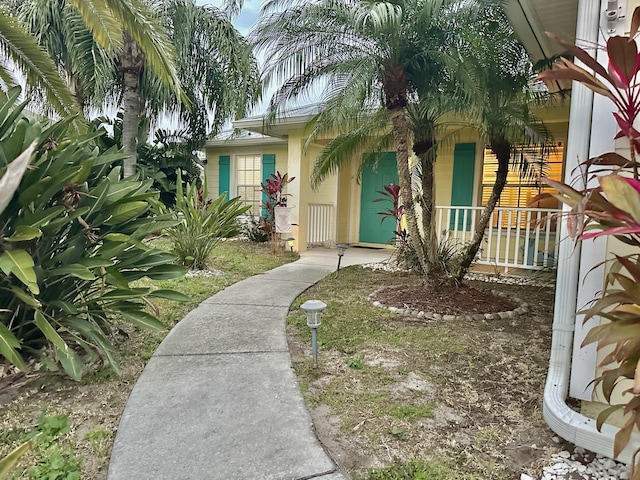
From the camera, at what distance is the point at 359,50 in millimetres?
4750

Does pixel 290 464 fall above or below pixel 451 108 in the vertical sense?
below

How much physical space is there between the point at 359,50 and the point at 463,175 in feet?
13.5

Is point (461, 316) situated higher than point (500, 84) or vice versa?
point (500, 84)

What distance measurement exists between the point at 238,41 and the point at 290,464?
1001cm

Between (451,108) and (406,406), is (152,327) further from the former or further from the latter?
(451,108)

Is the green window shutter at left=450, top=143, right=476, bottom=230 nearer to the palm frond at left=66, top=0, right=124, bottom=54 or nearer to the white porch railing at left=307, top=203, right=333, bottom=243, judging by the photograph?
the white porch railing at left=307, top=203, right=333, bottom=243

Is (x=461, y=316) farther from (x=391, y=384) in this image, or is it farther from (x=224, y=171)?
(x=224, y=171)

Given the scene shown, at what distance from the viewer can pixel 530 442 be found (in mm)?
2291

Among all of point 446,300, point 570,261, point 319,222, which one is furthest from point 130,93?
point 570,261

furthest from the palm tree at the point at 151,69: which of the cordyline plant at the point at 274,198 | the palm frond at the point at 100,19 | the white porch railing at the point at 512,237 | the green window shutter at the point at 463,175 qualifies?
the white porch railing at the point at 512,237

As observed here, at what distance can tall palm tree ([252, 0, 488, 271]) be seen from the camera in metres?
4.27

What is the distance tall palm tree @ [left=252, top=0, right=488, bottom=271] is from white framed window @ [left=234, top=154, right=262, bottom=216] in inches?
257

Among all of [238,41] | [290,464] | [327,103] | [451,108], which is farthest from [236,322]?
[238,41]

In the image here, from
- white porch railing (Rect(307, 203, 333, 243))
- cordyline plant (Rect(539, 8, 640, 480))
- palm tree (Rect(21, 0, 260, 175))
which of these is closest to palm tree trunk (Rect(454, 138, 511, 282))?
cordyline plant (Rect(539, 8, 640, 480))
